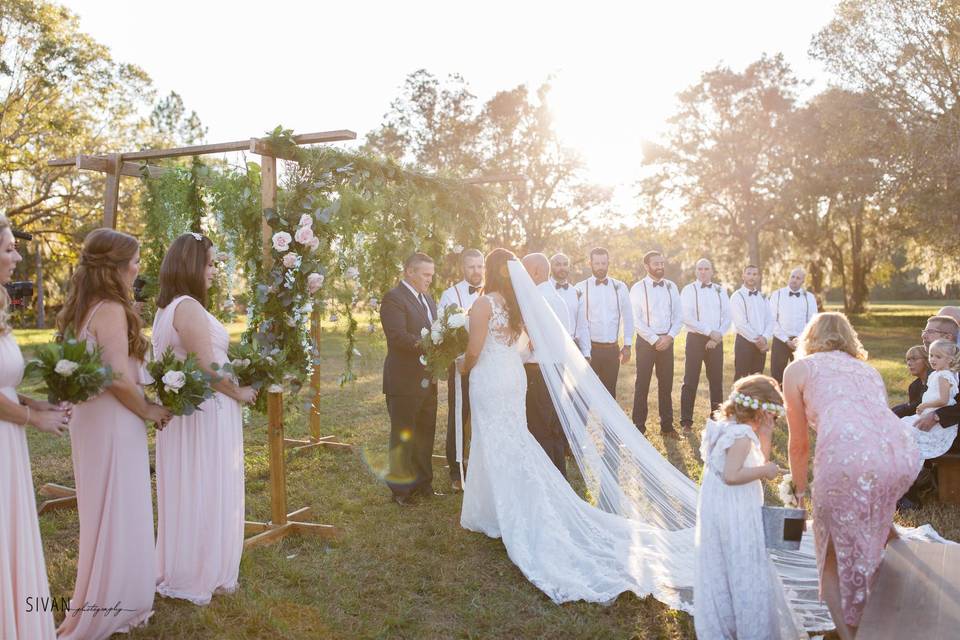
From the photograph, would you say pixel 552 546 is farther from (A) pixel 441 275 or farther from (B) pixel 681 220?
(B) pixel 681 220

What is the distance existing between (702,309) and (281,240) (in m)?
6.94

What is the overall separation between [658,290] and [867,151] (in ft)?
59.7

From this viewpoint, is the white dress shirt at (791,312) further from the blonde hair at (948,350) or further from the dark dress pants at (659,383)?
the blonde hair at (948,350)

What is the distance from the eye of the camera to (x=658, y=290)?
1027cm

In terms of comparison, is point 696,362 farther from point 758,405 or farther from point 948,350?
point 758,405

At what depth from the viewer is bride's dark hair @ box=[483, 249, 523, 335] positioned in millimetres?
6012

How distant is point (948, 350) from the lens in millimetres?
6359

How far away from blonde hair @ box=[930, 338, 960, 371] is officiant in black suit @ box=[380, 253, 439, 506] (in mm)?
4545

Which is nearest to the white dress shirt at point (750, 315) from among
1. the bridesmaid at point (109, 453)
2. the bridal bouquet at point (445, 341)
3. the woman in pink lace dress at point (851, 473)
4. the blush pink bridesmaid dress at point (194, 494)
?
the bridal bouquet at point (445, 341)

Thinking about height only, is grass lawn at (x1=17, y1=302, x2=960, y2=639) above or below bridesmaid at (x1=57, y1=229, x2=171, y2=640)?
below

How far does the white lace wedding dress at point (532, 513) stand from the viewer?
16.1ft

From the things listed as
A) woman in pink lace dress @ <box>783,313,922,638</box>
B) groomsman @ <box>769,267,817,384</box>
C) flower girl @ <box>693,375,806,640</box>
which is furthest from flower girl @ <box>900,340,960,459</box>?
groomsman @ <box>769,267,817,384</box>

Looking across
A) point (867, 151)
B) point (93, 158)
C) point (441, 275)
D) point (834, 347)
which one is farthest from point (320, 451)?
point (867, 151)

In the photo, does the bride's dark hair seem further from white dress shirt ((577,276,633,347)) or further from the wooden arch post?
white dress shirt ((577,276,633,347))
